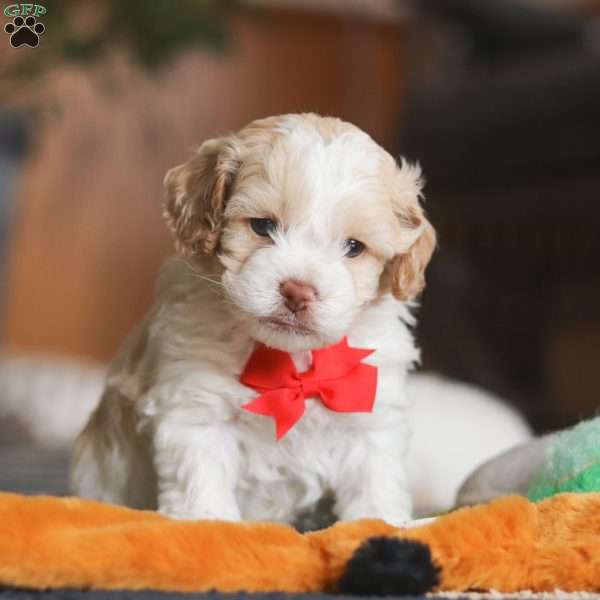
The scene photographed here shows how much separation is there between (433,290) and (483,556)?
9.53 ft

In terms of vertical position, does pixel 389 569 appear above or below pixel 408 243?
below

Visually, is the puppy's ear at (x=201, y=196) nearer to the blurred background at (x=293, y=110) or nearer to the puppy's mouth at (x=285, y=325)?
the puppy's mouth at (x=285, y=325)

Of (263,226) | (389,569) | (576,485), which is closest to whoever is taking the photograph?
(389,569)

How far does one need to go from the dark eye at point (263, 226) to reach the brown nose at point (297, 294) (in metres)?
0.12

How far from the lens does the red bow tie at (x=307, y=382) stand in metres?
1.72

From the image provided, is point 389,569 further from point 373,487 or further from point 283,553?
point 373,487

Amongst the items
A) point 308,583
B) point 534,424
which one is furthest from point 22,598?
point 534,424

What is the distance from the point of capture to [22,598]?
123cm

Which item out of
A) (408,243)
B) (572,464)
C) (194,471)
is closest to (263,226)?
Answer: (408,243)

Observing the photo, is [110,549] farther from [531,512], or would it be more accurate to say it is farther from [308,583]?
[531,512]

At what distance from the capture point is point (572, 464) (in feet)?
5.91

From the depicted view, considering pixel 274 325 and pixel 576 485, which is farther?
pixel 576 485

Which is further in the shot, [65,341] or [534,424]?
[65,341]

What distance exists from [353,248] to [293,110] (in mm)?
3162
